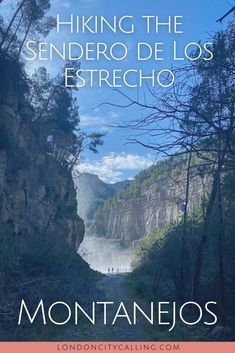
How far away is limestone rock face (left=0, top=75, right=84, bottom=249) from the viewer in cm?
1967

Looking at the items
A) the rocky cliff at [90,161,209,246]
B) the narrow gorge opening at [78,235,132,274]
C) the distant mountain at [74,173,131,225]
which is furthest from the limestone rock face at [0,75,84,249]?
the distant mountain at [74,173,131,225]

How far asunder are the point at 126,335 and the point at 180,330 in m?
1.32

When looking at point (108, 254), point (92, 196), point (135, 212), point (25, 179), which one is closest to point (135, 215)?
point (135, 212)

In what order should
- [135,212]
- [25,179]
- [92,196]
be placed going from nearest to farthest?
[25,179], [135,212], [92,196]

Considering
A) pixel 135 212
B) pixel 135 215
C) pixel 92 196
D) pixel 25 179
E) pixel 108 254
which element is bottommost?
pixel 108 254

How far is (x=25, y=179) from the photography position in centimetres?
2247

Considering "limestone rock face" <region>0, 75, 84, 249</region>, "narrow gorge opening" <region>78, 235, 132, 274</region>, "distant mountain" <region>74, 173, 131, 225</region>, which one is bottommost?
"narrow gorge opening" <region>78, 235, 132, 274</region>

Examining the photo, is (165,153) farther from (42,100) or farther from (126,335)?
(42,100)

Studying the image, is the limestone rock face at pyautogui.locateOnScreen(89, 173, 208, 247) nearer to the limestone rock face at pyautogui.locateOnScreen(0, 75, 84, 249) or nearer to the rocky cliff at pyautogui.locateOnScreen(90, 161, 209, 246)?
the rocky cliff at pyautogui.locateOnScreen(90, 161, 209, 246)

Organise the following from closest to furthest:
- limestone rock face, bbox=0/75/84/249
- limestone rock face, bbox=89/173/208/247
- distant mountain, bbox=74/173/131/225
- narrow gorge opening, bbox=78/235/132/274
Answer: limestone rock face, bbox=0/75/84/249 < limestone rock face, bbox=89/173/208/247 < narrow gorge opening, bbox=78/235/132/274 < distant mountain, bbox=74/173/131/225

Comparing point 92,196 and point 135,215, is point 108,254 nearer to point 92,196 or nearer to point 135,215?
point 135,215

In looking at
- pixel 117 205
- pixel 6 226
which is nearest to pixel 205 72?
pixel 6 226

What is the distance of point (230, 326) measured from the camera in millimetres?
10523

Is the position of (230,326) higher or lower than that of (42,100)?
lower
